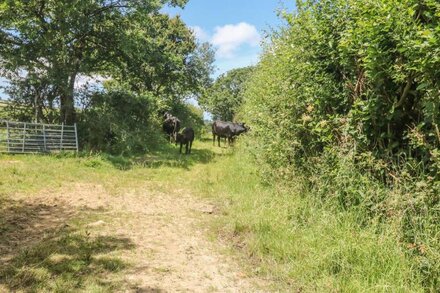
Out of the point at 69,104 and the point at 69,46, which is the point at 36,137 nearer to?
the point at 69,104

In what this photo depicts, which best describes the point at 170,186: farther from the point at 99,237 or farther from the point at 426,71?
the point at 426,71

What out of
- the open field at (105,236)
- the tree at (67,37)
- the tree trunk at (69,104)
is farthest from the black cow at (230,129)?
the open field at (105,236)

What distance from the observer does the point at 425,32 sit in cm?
326

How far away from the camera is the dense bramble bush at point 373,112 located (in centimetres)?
353

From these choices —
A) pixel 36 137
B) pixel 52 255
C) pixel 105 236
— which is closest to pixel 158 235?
pixel 105 236

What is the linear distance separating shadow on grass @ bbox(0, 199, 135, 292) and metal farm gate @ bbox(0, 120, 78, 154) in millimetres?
8134

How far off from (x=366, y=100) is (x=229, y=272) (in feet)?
9.66

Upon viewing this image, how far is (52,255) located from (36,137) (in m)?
10.9

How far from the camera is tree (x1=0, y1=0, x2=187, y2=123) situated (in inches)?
521

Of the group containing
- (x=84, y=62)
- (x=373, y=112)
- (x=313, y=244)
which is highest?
(x=84, y=62)

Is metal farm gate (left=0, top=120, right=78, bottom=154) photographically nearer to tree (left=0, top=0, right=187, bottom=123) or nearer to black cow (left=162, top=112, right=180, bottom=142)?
tree (left=0, top=0, right=187, bottom=123)

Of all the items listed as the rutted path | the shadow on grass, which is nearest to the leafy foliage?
the rutted path

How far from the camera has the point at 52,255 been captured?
4.44 m

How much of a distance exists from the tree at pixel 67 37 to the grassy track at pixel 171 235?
19.7 feet
